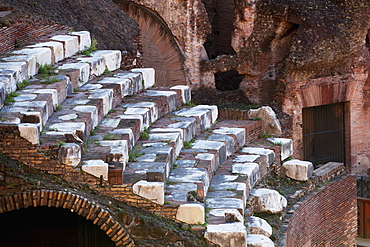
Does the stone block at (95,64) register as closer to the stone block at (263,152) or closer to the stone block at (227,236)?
the stone block at (263,152)

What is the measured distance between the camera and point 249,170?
8.59 metres

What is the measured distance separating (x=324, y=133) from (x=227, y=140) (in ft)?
21.3

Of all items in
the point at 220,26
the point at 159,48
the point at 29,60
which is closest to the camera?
the point at 29,60

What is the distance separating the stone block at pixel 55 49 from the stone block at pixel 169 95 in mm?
1212

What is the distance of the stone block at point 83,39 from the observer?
1003 centimetres

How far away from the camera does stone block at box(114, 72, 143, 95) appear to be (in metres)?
9.45

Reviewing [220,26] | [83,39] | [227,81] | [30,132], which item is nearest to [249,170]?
[30,132]

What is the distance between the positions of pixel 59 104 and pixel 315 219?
4.15 m

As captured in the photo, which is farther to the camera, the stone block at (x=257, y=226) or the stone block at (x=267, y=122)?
the stone block at (x=267, y=122)

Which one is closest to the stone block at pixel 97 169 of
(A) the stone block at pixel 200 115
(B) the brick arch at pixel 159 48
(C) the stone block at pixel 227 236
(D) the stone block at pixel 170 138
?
(C) the stone block at pixel 227 236

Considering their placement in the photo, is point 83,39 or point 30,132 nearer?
point 30,132

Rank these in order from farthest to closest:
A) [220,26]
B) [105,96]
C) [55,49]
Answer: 1. [220,26]
2. [55,49]
3. [105,96]

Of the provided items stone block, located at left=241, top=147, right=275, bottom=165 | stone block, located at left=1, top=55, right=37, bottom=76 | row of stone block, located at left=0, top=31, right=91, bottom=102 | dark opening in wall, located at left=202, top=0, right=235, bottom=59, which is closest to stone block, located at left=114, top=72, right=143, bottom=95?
row of stone block, located at left=0, top=31, right=91, bottom=102

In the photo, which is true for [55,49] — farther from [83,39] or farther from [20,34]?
[83,39]
